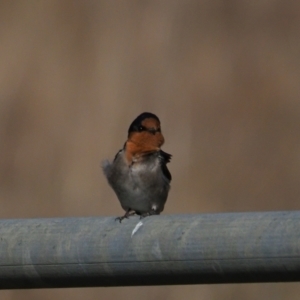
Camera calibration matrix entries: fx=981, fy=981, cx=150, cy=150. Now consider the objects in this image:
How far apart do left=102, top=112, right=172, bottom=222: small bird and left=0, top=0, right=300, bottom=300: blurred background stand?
1.37 m

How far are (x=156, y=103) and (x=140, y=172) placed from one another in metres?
1.65

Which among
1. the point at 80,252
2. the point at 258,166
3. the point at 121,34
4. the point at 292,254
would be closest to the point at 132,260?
the point at 80,252

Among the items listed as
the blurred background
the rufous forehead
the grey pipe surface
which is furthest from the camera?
the blurred background

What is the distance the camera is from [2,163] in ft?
17.8

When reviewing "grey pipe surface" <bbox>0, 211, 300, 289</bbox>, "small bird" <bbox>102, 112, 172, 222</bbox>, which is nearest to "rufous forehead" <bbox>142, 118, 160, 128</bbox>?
"small bird" <bbox>102, 112, 172, 222</bbox>

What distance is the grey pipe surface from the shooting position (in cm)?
161

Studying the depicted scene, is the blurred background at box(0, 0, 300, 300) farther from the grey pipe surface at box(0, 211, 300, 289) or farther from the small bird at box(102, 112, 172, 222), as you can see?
the grey pipe surface at box(0, 211, 300, 289)

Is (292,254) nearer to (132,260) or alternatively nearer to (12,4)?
(132,260)

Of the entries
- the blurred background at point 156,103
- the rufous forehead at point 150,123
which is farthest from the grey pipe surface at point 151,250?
the blurred background at point 156,103

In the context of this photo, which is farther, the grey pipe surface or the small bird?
the small bird

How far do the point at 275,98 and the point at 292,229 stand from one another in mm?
3588

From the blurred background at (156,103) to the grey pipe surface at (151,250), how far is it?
3260mm

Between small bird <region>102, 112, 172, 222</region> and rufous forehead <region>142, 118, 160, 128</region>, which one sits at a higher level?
rufous forehead <region>142, 118, 160, 128</region>

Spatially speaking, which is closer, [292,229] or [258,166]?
[292,229]
